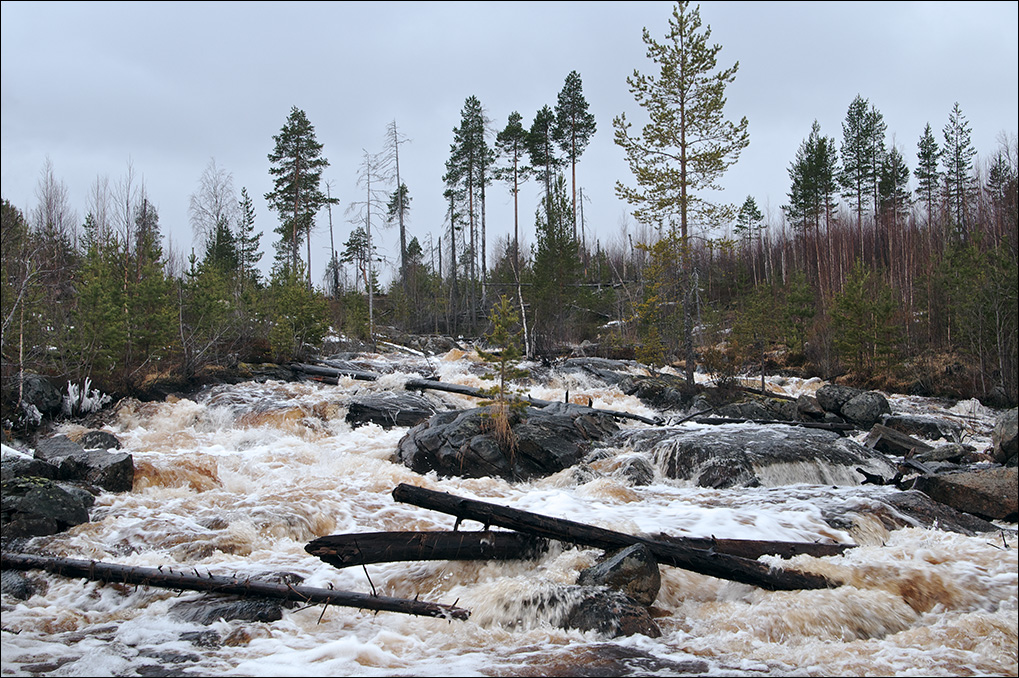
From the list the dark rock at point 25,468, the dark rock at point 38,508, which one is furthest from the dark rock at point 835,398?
the dark rock at point 25,468

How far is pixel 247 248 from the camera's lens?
41.2 m

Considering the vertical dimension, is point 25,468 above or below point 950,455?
above

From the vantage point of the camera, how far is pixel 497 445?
11.5 meters

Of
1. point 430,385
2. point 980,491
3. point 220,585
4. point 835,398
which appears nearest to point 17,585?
point 220,585

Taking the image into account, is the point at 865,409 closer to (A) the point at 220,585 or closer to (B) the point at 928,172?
(A) the point at 220,585

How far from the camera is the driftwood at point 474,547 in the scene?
5.93 m

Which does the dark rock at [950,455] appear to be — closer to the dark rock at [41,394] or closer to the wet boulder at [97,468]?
the wet boulder at [97,468]

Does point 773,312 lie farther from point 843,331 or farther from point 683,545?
point 683,545

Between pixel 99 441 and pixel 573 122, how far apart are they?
115 feet

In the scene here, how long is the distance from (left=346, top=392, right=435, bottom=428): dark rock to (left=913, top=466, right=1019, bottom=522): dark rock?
11.2 m

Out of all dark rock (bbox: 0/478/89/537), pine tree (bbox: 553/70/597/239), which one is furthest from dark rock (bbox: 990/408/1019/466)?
pine tree (bbox: 553/70/597/239)

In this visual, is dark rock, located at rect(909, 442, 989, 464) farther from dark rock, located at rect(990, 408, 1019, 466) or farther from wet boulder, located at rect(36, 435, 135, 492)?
wet boulder, located at rect(36, 435, 135, 492)

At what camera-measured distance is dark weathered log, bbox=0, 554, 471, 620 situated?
5355 millimetres

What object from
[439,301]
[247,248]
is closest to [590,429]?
[439,301]
